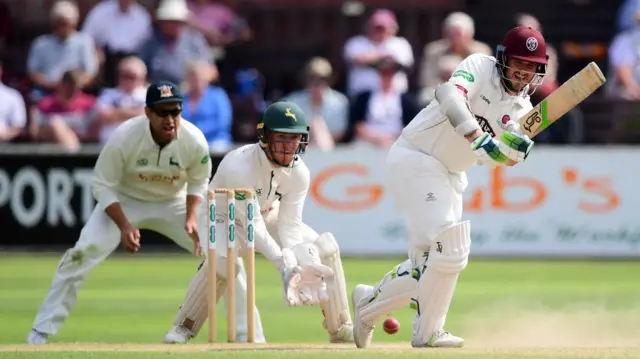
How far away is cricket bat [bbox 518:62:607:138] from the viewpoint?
7.61 meters

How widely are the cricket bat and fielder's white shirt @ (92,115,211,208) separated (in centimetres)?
255

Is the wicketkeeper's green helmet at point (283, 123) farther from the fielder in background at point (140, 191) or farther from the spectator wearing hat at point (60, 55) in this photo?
the spectator wearing hat at point (60, 55)

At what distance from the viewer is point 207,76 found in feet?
49.7

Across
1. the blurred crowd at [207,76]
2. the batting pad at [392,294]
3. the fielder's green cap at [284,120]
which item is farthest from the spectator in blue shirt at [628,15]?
the batting pad at [392,294]

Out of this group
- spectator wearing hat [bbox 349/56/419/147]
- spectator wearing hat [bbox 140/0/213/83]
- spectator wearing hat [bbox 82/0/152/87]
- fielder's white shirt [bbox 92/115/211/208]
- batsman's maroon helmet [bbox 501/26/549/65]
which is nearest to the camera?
batsman's maroon helmet [bbox 501/26/549/65]

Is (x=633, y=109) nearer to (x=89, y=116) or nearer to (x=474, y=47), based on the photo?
(x=474, y=47)

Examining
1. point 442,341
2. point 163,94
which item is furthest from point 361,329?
point 163,94

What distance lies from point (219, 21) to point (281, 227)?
844 centimetres

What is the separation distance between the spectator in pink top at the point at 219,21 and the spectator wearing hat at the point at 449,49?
89.2 inches

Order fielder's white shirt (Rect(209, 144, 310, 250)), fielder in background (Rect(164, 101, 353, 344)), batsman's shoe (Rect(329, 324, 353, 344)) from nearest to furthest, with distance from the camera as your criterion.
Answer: fielder in background (Rect(164, 101, 353, 344)) → fielder's white shirt (Rect(209, 144, 310, 250)) → batsman's shoe (Rect(329, 324, 353, 344))

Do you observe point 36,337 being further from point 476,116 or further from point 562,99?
point 562,99

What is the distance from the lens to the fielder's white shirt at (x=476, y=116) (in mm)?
7727

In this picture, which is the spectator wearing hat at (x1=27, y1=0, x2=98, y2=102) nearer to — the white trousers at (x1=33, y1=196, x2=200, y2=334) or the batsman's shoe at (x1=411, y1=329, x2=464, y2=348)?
the white trousers at (x1=33, y1=196, x2=200, y2=334)

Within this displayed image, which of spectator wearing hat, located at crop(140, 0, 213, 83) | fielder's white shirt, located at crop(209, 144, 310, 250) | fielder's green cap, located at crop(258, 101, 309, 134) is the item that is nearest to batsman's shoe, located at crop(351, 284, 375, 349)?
fielder's white shirt, located at crop(209, 144, 310, 250)
